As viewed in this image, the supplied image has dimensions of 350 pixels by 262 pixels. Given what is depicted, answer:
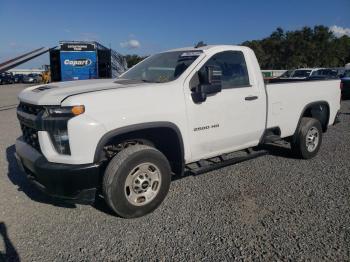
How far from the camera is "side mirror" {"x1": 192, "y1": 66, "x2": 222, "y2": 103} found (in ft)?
13.3

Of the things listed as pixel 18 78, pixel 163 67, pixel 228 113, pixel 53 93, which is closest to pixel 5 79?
pixel 18 78

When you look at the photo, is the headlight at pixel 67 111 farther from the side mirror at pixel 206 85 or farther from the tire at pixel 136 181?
the side mirror at pixel 206 85

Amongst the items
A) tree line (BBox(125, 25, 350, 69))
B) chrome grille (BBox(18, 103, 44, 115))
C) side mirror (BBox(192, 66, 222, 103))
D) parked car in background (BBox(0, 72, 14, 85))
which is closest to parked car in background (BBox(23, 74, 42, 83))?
parked car in background (BBox(0, 72, 14, 85))

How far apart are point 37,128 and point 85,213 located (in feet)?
3.87

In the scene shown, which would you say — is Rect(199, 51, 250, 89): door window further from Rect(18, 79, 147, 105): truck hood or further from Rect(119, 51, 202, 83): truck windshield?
Rect(18, 79, 147, 105): truck hood

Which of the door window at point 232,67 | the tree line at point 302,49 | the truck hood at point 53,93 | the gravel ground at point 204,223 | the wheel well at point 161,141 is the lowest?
the gravel ground at point 204,223

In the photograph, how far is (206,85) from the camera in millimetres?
4059

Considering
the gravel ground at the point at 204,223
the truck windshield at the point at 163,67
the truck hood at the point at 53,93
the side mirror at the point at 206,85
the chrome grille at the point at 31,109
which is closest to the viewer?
the gravel ground at the point at 204,223

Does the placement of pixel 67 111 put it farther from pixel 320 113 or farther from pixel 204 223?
pixel 320 113

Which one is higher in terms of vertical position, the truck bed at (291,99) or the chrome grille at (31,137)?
the truck bed at (291,99)

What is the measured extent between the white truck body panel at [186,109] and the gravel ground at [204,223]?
0.64 metres

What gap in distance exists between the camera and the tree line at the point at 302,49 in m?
54.8

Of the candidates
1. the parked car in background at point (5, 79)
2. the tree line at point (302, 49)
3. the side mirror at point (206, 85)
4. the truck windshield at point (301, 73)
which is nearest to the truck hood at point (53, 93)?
the side mirror at point (206, 85)

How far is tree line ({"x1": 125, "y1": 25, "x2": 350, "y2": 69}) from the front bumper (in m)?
50.3
